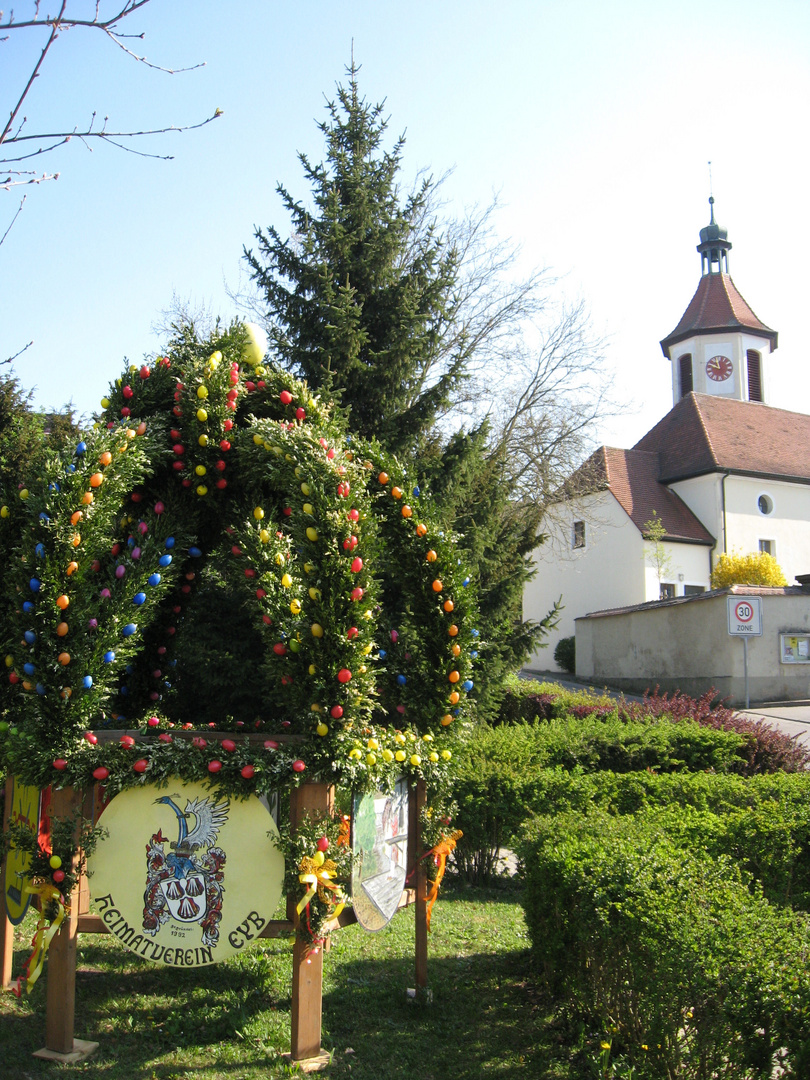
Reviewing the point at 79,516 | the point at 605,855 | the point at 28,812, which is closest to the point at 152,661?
the point at 28,812

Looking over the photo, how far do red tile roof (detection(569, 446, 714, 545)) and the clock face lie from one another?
9.86 meters

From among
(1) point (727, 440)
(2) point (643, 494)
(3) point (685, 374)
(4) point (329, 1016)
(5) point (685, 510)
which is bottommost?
(4) point (329, 1016)

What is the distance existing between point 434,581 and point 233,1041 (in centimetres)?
257

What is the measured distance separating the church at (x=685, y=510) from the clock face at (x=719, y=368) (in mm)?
3031

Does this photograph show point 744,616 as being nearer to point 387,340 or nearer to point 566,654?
point 387,340

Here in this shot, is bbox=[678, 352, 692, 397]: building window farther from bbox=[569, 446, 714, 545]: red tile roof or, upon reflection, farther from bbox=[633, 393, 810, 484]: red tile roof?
bbox=[569, 446, 714, 545]: red tile roof

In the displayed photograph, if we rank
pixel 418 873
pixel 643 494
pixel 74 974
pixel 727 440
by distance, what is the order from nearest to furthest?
pixel 74 974 < pixel 418 873 < pixel 643 494 < pixel 727 440

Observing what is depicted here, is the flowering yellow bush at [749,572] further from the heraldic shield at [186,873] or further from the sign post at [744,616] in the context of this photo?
the heraldic shield at [186,873]

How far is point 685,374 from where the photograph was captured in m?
44.5

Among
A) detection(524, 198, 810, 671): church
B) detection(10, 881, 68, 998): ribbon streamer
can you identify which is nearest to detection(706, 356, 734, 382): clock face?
detection(524, 198, 810, 671): church

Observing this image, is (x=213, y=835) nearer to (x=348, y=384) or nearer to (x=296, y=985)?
(x=296, y=985)

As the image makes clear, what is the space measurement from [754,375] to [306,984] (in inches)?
1770

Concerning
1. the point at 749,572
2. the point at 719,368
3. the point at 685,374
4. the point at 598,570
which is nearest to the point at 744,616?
the point at 749,572

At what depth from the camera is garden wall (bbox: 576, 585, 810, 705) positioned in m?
21.6
